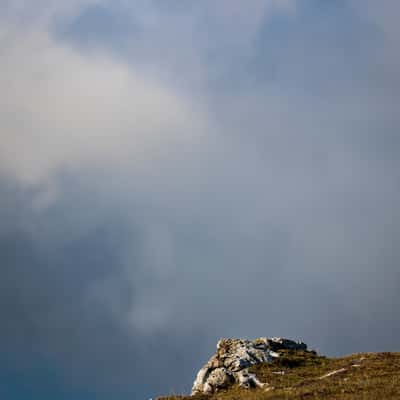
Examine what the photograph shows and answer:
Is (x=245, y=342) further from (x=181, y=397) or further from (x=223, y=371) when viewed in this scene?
(x=181, y=397)

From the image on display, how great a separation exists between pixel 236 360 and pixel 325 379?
36.5ft

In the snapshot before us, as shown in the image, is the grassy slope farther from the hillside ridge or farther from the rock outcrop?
the rock outcrop

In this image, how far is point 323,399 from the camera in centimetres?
4131

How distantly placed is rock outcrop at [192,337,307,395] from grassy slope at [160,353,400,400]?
104 cm

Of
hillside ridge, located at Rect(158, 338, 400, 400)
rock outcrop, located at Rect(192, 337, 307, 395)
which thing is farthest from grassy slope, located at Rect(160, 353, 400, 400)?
rock outcrop, located at Rect(192, 337, 307, 395)

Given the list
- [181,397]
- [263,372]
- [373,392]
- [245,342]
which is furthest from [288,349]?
[373,392]

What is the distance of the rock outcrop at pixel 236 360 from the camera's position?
55.8 metres

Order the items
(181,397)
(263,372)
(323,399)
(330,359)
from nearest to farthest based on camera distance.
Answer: (323,399), (181,397), (263,372), (330,359)

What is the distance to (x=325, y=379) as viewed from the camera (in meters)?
50.2

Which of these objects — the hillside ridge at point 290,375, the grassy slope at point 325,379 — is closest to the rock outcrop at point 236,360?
the hillside ridge at point 290,375

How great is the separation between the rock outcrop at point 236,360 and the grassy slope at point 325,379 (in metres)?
1.04

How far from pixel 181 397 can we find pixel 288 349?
17520 mm

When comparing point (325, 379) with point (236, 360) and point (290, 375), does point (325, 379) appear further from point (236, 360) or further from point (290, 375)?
point (236, 360)

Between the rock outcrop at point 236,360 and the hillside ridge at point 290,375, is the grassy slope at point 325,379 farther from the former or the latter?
the rock outcrop at point 236,360
